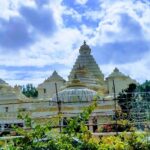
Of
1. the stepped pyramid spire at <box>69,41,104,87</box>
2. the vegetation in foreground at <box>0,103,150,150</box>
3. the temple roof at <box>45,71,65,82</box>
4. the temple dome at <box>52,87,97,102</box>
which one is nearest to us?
the vegetation in foreground at <box>0,103,150,150</box>

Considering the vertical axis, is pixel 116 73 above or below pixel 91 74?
above

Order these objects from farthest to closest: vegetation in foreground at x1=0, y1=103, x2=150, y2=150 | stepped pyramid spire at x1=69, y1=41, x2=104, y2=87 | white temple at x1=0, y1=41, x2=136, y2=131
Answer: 1. stepped pyramid spire at x1=69, y1=41, x2=104, y2=87
2. white temple at x1=0, y1=41, x2=136, y2=131
3. vegetation in foreground at x1=0, y1=103, x2=150, y2=150

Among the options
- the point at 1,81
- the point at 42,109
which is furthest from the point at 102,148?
the point at 1,81

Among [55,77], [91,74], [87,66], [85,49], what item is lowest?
[91,74]

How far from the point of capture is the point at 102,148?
665cm

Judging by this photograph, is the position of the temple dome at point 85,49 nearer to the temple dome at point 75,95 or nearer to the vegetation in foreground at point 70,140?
the temple dome at point 75,95

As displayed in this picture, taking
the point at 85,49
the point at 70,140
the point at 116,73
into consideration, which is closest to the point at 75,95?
the point at 116,73

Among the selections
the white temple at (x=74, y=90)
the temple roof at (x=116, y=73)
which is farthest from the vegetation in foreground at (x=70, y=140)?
the temple roof at (x=116, y=73)

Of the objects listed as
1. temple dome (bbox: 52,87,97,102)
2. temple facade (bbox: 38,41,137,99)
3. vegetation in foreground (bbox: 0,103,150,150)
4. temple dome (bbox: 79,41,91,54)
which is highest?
temple dome (bbox: 79,41,91,54)

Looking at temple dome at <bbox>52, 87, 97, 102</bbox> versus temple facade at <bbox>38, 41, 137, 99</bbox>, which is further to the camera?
temple facade at <bbox>38, 41, 137, 99</bbox>

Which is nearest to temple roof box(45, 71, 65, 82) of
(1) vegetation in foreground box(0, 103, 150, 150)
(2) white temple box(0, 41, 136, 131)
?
(2) white temple box(0, 41, 136, 131)

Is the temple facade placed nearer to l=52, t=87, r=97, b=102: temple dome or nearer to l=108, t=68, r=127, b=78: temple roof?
l=108, t=68, r=127, b=78: temple roof

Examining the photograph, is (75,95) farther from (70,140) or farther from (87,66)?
(70,140)

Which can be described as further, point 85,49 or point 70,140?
point 85,49
